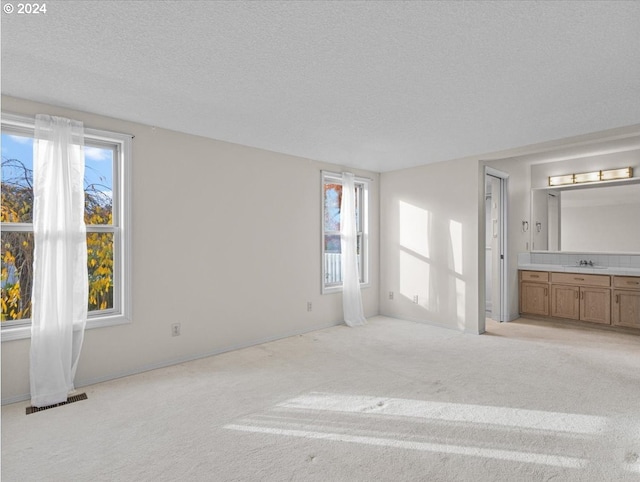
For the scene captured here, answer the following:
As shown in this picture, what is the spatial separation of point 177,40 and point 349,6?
101 centimetres

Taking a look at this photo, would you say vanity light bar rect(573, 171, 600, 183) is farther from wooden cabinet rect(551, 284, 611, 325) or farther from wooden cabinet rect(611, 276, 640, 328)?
wooden cabinet rect(551, 284, 611, 325)

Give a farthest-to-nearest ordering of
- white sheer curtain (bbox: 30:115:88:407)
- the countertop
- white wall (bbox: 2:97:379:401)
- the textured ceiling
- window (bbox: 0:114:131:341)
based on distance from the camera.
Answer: the countertop → white wall (bbox: 2:97:379:401) → window (bbox: 0:114:131:341) → white sheer curtain (bbox: 30:115:88:407) → the textured ceiling

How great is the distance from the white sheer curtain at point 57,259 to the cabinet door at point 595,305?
20.2 feet

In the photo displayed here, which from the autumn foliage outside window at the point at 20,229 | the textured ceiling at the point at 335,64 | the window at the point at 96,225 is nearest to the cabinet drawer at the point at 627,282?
the textured ceiling at the point at 335,64

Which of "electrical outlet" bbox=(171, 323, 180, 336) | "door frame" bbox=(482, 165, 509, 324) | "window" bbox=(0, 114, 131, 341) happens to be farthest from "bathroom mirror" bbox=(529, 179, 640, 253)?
"window" bbox=(0, 114, 131, 341)

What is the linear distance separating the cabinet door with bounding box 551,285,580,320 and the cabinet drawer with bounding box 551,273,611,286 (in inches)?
3.5

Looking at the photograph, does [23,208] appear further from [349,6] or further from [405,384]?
[405,384]

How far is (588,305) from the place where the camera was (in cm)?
508

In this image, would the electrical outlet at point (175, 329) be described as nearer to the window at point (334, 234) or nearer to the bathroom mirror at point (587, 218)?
the window at point (334, 234)

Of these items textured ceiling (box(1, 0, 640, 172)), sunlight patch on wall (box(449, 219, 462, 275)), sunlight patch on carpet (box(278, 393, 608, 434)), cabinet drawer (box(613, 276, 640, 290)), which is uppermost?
textured ceiling (box(1, 0, 640, 172))

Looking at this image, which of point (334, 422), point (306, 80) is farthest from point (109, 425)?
point (306, 80)

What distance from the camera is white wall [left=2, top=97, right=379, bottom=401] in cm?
327

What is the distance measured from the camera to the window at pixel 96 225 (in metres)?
2.90

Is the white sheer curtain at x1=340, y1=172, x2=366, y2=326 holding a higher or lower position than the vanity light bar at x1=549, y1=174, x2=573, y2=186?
lower
